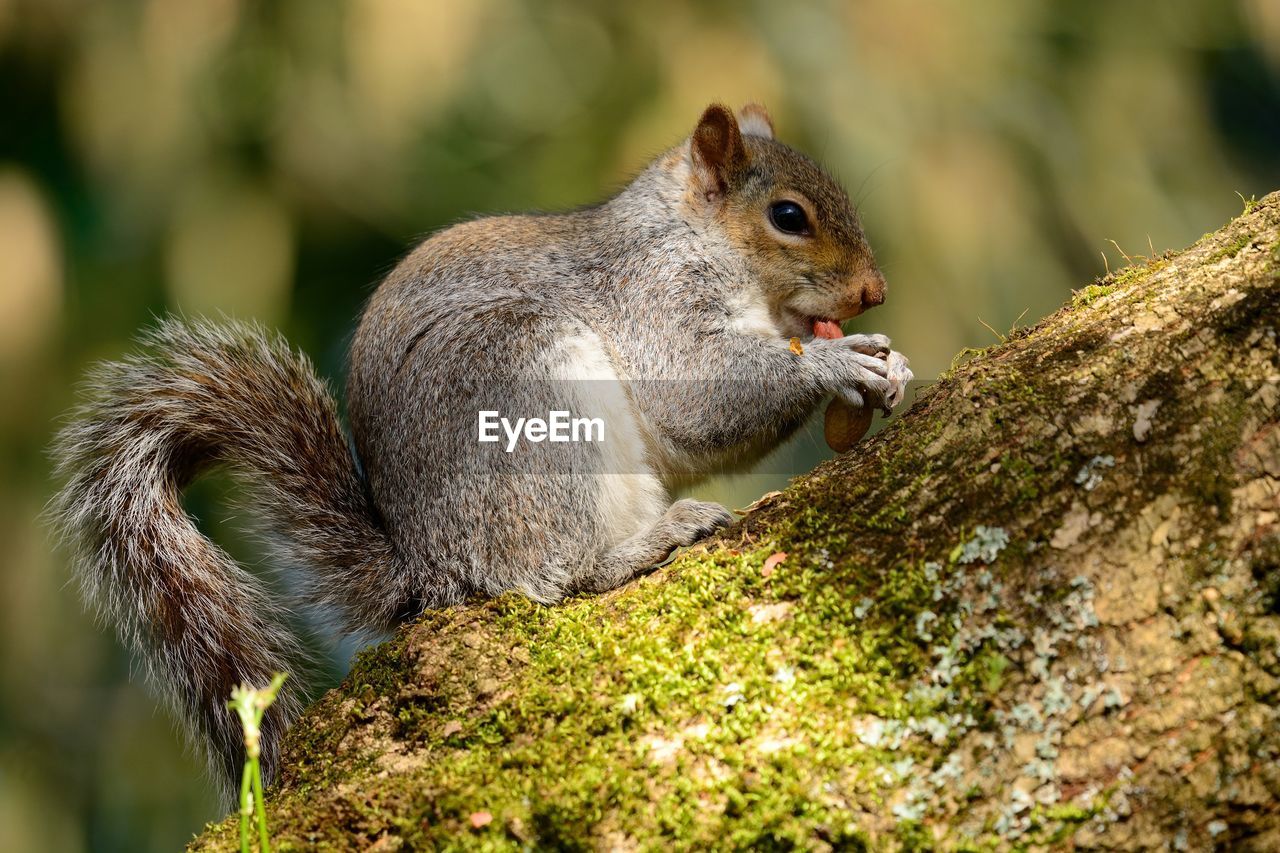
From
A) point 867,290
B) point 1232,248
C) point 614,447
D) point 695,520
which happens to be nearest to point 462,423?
point 614,447

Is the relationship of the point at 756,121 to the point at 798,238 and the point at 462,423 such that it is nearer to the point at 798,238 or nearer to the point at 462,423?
the point at 798,238

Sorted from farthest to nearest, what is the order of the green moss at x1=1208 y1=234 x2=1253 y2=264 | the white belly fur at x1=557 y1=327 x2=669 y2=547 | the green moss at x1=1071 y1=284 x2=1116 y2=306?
1. the white belly fur at x1=557 y1=327 x2=669 y2=547
2. the green moss at x1=1071 y1=284 x2=1116 y2=306
3. the green moss at x1=1208 y1=234 x2=1253 y2=264

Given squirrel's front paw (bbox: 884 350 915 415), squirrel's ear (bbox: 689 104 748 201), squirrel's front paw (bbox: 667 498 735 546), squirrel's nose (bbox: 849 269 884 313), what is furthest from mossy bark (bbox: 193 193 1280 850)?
squirrel's ear (bbox: 689 104 748 201)

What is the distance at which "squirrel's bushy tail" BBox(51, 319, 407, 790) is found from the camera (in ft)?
6.01

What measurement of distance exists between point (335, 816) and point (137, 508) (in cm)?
84

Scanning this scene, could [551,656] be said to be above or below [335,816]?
above

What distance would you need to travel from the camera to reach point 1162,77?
3.42 metres

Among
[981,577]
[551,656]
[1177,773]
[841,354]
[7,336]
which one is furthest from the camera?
[7,336]

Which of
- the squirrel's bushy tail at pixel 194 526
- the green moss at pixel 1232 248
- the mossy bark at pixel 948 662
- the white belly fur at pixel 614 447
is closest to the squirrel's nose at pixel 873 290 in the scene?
the white belly fur at pixel 614 447

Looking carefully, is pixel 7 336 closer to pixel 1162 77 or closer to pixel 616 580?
pixel 616 580

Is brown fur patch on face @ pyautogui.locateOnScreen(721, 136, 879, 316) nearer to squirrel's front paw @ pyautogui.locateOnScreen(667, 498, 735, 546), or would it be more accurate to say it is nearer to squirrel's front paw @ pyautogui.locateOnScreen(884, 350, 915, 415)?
squirrel's front paw @ pyautogui.locateOnScreen(884, 350, 915, 415)

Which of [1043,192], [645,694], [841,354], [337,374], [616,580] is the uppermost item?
[1043,192]

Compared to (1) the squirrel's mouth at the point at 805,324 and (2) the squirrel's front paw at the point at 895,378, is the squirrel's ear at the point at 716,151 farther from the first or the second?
(2) the squirrel's front paw at the point at 895,378

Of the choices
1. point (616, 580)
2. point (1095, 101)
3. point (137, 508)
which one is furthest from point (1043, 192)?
point (137, 508)
